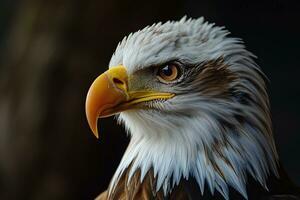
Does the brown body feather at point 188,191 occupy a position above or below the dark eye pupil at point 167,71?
below

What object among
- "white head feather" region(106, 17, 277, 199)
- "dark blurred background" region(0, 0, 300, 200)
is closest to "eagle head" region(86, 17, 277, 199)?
"white head feather" region(106, 17, 277, 199)

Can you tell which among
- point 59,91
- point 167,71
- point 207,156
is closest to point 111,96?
point 167,71

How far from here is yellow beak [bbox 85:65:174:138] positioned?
2.24 m

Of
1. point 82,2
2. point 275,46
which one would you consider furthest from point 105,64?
point 275,46

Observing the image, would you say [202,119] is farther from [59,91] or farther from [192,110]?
[59,91]

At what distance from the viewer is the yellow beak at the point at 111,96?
88.0 inches

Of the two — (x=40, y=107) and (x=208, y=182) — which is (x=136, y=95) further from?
(x=40, y=107)

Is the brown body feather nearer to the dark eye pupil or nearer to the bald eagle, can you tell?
the bald eagle

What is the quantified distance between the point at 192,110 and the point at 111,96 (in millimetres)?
249

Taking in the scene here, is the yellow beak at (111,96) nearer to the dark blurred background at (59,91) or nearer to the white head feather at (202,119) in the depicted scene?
the white head feather at (202,119)

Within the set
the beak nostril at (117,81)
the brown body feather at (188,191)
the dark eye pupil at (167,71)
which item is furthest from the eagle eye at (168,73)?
the brown body feather at (188,191)

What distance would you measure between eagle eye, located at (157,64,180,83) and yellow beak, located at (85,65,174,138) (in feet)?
0.15

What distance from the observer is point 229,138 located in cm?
226

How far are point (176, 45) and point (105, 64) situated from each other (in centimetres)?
163
